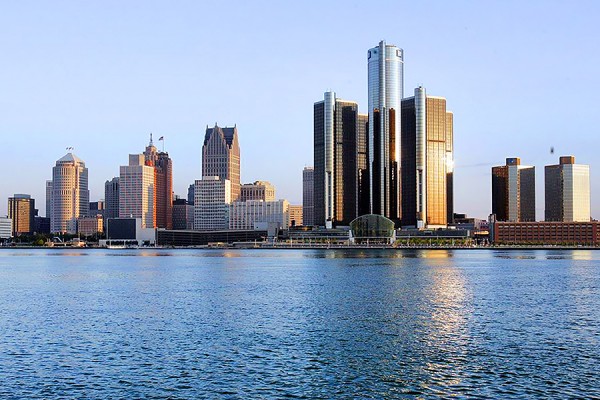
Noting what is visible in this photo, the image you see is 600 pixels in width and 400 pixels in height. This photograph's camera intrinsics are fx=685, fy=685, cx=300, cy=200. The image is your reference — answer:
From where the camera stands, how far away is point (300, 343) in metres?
56.9

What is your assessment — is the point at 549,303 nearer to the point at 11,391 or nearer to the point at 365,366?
the point at 365,366

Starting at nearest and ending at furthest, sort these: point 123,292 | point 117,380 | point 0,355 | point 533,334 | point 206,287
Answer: point 117,380, point 0,355, point 533,334, point 123,292, point 206,287

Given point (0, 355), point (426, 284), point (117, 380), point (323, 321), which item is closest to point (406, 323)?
point (323, 321)

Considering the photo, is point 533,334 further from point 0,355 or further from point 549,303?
point 0,355

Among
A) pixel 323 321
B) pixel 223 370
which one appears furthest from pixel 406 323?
pixel 223 370

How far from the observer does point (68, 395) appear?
40.8 m

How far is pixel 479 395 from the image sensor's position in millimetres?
40438

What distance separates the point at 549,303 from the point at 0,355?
209 ft

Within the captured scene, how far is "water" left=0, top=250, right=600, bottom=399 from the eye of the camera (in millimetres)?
42906

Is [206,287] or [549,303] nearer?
[549,303]

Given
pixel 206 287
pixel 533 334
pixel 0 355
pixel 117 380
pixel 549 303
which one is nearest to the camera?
pixel 117 380

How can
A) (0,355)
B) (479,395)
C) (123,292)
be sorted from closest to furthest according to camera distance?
(479,395) < (0,355) < (123,292)

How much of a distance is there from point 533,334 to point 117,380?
36.7 metres

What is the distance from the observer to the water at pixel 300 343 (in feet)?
141
